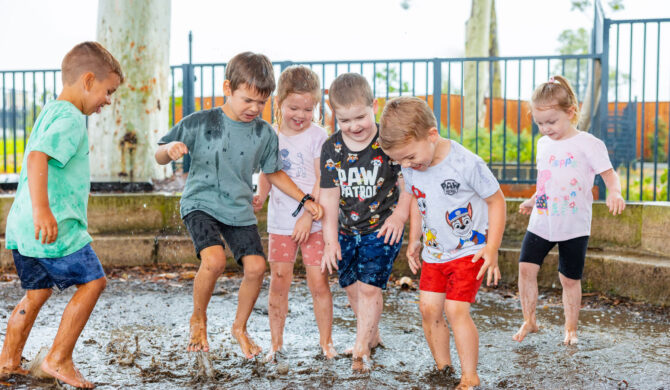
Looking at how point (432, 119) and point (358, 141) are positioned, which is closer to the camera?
point (432, 119)

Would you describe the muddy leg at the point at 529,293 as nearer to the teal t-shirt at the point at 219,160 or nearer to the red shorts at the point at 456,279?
the red shorts at the point at 456,279

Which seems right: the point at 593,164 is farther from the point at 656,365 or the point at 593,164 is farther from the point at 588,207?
the point at 656,365

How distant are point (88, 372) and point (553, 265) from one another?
3819 mm

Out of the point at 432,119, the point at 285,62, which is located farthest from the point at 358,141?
the point at 285,62

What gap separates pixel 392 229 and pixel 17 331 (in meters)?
1.84

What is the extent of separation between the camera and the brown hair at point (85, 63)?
3174 millimetres

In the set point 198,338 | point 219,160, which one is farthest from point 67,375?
point 219,160

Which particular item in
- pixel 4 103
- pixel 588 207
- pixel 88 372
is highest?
pixel 4 103

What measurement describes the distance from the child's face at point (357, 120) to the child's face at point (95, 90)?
110 cm

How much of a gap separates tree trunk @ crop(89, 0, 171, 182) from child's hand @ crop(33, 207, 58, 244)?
523 cm

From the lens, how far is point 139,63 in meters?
7.89

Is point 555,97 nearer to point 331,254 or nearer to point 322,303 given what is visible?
point 331,254

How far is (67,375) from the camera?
9.87 ft

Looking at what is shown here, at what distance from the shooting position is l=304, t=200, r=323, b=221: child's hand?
138 inches
